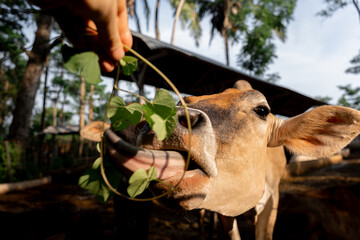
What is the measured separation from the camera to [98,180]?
92cm

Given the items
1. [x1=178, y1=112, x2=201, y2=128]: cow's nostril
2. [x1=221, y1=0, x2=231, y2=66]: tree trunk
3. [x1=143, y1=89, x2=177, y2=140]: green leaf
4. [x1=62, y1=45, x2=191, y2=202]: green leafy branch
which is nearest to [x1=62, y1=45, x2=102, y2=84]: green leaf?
[x1=62, y1=45, x2=191, y2=202]: green leafy branch

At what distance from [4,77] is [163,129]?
39.3 m

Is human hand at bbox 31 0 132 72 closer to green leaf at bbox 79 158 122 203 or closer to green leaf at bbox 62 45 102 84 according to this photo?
green leaf at bbox 62 45 102 84

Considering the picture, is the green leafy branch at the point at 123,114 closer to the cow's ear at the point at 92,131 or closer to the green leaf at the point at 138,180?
the green leaf at the point at 138,180

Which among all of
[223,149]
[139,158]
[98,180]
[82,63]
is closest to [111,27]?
[82,63]

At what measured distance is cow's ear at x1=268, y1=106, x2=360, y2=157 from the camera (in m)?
1.66

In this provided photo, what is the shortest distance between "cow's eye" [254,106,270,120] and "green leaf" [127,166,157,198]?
1032mm

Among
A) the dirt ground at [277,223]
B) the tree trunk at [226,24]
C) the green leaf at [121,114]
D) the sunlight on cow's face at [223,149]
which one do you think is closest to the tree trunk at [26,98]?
the dirt ground at [277,223]

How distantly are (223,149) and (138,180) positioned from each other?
0.63 meters

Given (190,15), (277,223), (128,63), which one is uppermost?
(190,15)

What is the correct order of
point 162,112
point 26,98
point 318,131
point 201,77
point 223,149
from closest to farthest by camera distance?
point 162,112, point 223,149, point 318,131, point 201,77, point 26,98

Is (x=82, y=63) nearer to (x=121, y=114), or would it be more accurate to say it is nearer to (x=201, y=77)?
(x=121, y=114)

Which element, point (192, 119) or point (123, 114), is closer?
point (123, 114)

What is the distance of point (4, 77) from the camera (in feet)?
101
